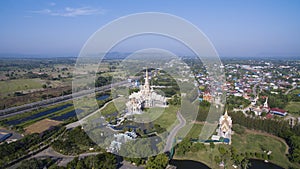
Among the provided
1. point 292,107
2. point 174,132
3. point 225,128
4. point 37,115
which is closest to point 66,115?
point 37,115

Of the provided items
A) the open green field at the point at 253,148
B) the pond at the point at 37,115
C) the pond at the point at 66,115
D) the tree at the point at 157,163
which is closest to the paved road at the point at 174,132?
the open green field at the point at 253,148

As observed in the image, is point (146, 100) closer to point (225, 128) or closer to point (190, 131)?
point (190, 131)

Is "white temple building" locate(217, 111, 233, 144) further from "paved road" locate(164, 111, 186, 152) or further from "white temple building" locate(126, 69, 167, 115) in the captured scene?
"white temple building" locate(126, 69, 167, 115)

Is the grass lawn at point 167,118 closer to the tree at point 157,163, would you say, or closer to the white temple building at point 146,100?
the white temple building at point 146,100

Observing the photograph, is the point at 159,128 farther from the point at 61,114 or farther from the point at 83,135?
the point at 61,114

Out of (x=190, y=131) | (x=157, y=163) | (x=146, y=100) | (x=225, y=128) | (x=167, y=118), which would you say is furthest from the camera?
(x=146, y=100)

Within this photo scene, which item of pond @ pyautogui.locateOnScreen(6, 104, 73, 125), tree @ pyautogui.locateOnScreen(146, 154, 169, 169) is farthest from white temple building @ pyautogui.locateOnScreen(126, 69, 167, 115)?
tree @ pyautogui.locateOnScreen(146, 154, 169, 169)
